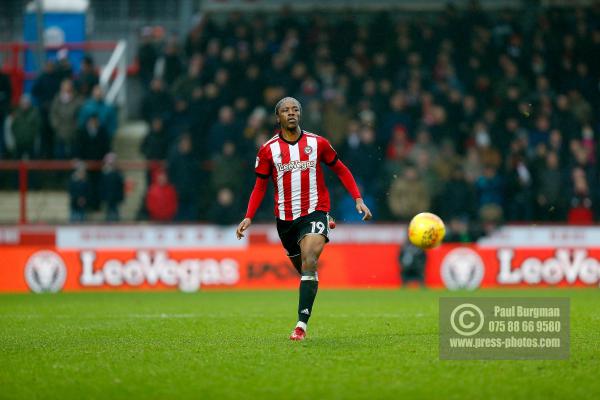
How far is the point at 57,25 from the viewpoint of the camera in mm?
29766

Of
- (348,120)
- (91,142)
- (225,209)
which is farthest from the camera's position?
(91,142)

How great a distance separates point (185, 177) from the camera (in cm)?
2156

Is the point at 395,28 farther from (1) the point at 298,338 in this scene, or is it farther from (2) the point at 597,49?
(1) the point at 298,338

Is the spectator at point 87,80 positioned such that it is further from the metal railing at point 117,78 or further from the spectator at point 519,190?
the spectator at point 519,190

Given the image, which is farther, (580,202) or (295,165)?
(580,202)

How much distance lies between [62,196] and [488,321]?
43.5 feet

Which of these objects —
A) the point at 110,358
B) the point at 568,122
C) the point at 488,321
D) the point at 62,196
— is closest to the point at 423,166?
the point at 568,122

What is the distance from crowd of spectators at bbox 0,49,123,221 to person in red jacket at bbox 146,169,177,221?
699 millimetres

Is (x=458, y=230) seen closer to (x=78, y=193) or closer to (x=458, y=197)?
(x=458, y=197)

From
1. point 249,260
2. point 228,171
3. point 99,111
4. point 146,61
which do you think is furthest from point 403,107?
point 99,111

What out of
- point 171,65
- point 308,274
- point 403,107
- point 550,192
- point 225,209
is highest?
point 171,65

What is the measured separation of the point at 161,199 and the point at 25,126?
352cm
